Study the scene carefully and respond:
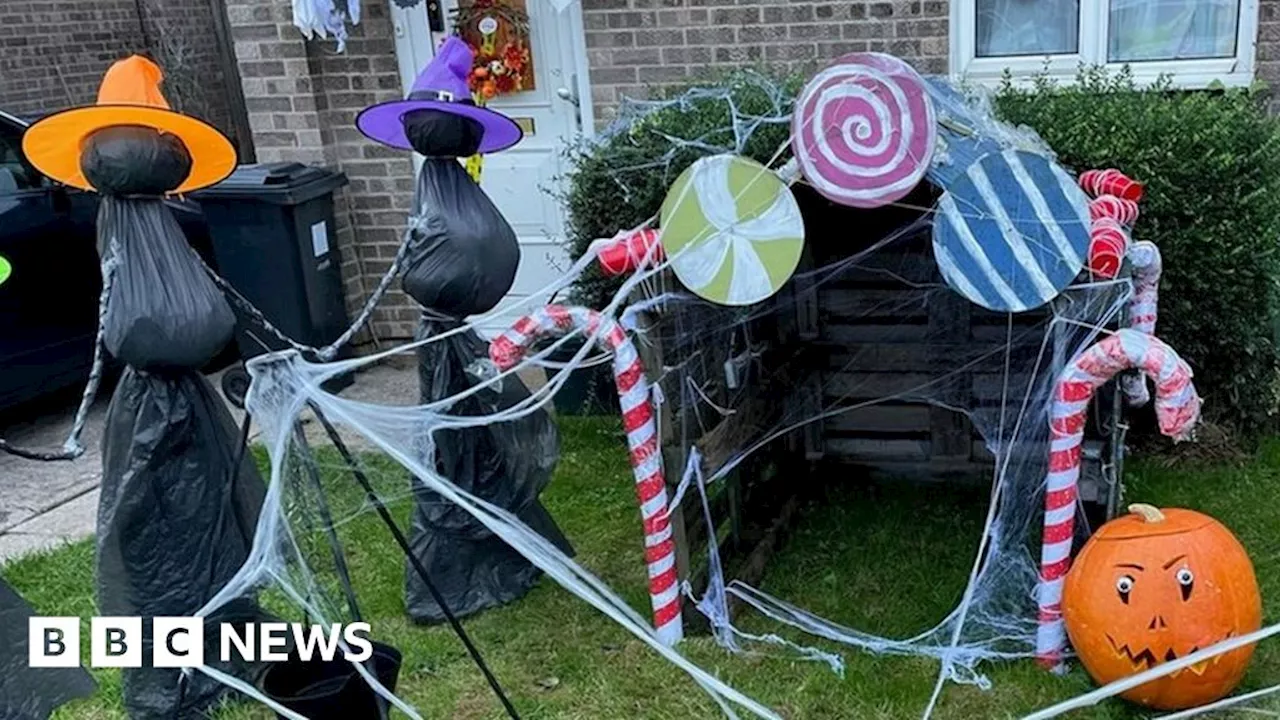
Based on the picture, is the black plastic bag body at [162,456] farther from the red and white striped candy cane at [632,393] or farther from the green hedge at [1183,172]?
the green hedge at [1183,172]

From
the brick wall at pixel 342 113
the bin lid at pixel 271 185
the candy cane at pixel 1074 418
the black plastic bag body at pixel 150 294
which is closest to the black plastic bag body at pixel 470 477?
the black plastic bag body at pixel 150 294

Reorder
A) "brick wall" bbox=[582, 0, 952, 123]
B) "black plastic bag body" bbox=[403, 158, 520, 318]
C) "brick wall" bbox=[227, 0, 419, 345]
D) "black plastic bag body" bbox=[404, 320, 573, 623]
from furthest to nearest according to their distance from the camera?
"brick wall" bbox=[227, 0, 419, 345], "brick wall" bbox=[582, 0, 952, 123], "black plastic bag body" bbox=[404, 320, 573, 623], "black plastic bag body" bbox=[403, 158, 520, 318]

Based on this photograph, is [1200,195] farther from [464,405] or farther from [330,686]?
[330,686]

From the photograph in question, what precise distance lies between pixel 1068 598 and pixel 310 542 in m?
2.05

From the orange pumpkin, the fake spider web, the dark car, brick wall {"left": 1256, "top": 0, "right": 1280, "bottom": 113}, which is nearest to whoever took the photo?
the fake spider web

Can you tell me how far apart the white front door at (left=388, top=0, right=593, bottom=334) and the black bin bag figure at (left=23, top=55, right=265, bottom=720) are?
2540 mm

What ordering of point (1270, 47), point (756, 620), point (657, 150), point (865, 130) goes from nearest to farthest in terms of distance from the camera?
point (865, 130) < point (756, 620) < point (657, 150) < point (1270, 47)

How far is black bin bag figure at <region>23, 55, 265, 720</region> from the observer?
10.5 ft

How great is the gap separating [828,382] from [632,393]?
1303 mm

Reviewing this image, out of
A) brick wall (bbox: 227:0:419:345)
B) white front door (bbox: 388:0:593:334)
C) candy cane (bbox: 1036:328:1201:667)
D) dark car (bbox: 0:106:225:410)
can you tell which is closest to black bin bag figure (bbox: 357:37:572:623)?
candy cane (bbox: 1036:328:1201:667)

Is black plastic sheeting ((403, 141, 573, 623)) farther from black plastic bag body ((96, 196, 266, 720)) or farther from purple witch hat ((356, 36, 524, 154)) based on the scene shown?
black plastic bag body ((96, 196, 266, 720))

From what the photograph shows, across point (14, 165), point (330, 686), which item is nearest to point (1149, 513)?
point (330, 686)

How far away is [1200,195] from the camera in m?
4.28

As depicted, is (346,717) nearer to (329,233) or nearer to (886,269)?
(886,269)
